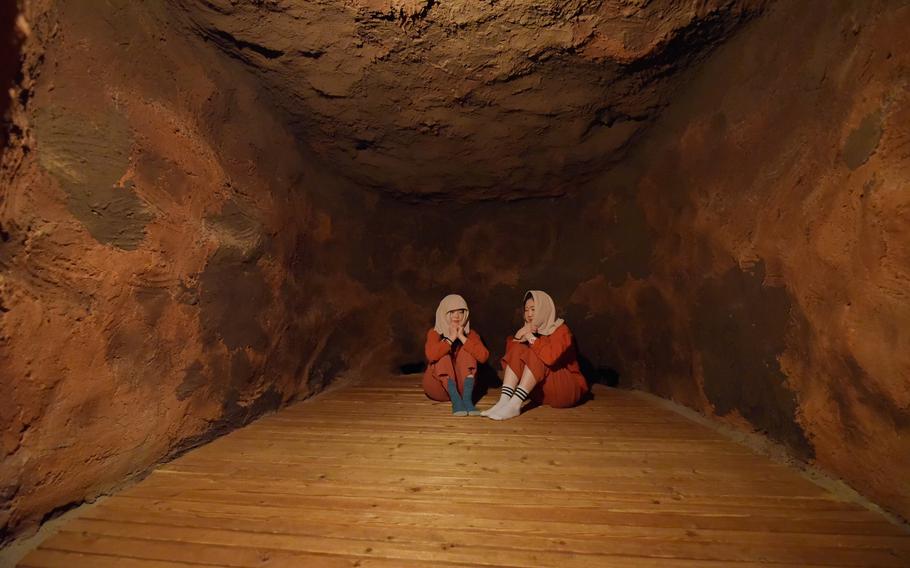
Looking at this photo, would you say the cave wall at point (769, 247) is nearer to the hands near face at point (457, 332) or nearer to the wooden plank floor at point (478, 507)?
the wooden plank floor at point (478, 507)

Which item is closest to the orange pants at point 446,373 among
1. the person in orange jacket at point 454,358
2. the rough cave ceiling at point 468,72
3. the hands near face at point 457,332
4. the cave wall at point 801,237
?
the person in orange jacket at point 454,358

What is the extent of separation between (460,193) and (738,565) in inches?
156

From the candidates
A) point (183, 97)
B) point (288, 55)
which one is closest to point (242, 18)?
point (288, 55)

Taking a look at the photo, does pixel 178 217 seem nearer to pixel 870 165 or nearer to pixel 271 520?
pixel 271 520

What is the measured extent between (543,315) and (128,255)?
295cm

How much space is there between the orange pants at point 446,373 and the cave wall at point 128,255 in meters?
1.26

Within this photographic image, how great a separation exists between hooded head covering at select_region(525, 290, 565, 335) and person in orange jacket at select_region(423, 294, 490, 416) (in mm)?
510

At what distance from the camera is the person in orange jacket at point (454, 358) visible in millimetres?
3879

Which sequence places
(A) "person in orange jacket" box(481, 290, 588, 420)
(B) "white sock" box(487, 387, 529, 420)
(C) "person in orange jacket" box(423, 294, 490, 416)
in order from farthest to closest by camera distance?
(C) "person in orange jacket" box(423, 294, 490, 416) < (A) "person in orange jacket" box(481, 290, 588, 420) < (B) "white sock" box(487, 387, 529, 420)

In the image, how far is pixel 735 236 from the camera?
3.15m

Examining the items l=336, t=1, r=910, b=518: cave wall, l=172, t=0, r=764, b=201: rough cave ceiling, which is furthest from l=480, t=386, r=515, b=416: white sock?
l=172, t=0, r=764, b=201: rough cave ceiling

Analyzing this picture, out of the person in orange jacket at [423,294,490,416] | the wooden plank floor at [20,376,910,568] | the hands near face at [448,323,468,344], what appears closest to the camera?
the wooden plank floor at [20,376,910,568]

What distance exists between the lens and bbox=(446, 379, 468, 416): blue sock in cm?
383

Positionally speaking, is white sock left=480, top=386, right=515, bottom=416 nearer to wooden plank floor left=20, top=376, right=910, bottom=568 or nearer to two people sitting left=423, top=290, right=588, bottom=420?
two people sitting left=423, top=290, right=588, bottom=420
